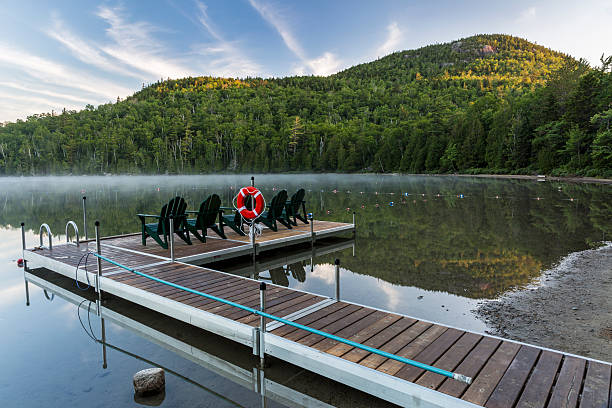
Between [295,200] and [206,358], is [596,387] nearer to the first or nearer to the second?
[206,358]

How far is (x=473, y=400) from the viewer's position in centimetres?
230

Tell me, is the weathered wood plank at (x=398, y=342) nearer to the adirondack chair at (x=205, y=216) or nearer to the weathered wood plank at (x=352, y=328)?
the weathered wood plank at (x=352, y=328)

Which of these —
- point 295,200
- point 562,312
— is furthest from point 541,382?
point 295,200

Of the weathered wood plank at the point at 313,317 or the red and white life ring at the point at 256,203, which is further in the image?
the red and white life ring at the point at 256,203

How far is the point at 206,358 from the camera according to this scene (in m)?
3.73

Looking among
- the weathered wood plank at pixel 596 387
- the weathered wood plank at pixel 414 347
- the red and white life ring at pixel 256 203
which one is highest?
the red and white life ring at pixel 256 203

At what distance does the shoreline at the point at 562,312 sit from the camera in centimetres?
377

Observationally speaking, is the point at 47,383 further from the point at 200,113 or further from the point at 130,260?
the point at 200,113

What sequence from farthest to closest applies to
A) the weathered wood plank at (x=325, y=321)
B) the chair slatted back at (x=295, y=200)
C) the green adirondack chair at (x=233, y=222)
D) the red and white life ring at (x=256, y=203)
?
the chair slatted back at (x=295, y=200) < the green adirondack chair at (x=233, y=222) < the red and white life ring at (x=256, y=203) < the weathered wood plank at (x=325, y=321)

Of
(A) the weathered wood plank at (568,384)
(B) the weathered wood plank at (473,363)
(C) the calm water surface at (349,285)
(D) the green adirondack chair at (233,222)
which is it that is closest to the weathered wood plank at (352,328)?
(C) the calm water surface at (349,285)

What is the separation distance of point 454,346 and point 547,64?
133m

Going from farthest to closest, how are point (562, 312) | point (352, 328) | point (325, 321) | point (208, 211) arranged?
point (208, 211), point (562, 312), point (325, 321), point (352, 328)

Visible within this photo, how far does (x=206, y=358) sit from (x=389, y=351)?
6.24 ft

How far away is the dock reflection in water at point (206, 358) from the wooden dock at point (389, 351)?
0.25 m
